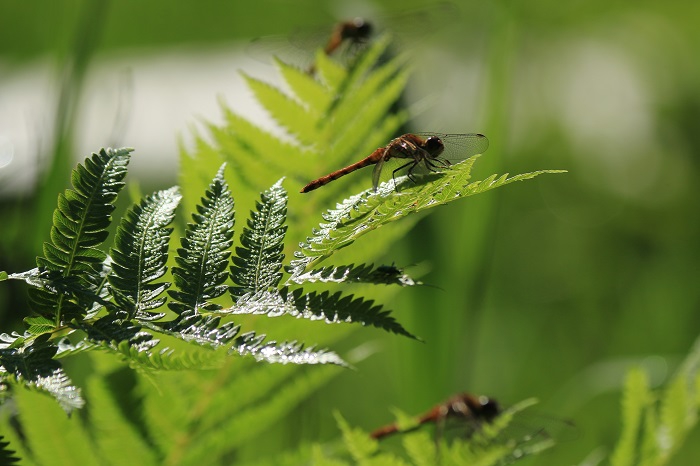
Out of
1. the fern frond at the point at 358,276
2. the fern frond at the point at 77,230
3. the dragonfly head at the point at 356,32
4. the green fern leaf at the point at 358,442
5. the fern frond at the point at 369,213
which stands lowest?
the green fern leaf at the point at 358,442

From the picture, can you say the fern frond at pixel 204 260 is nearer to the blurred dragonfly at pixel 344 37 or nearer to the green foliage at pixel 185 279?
the green foliage at pixel 185 279

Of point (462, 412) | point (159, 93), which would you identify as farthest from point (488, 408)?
point (159, 93)

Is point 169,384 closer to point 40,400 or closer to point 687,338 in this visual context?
point 40,400

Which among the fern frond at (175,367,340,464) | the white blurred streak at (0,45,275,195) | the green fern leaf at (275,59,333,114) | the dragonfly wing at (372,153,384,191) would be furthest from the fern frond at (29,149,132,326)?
the white blurred streak at (0,45,275,195)

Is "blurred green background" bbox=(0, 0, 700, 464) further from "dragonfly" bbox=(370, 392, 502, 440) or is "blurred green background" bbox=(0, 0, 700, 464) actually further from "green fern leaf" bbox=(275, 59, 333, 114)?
"dragonfly" bbox=(370, 392, 502, 440)

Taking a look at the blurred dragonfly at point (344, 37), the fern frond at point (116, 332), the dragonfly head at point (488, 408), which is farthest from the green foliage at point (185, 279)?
the blurred dragonfly at point (344, 37)

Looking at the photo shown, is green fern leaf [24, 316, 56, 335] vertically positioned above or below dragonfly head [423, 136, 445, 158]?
below

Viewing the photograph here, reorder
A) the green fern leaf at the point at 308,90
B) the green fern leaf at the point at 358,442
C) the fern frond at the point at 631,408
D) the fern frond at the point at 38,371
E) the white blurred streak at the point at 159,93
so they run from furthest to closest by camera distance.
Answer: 1. the white blurred streak at the point at 159,93
2. the green fern leaf at the point at 308,90
3. the fern frond at the point at 631,408
4. the green fern leaf at the point at 358,442
5. the fern frond at the point at 38,371
